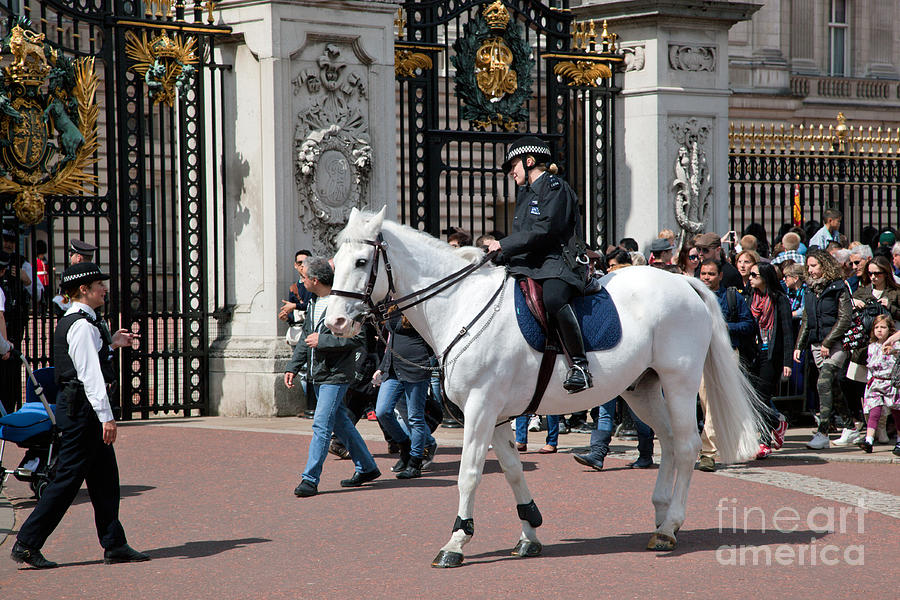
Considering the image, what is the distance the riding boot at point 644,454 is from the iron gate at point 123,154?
5.04m

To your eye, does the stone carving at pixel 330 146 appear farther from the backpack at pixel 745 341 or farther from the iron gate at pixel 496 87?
the backpack at pixel 745 341

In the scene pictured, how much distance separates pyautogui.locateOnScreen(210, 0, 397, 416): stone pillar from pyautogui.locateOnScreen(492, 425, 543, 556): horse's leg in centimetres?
568

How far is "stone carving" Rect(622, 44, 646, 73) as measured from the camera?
14.7 metres

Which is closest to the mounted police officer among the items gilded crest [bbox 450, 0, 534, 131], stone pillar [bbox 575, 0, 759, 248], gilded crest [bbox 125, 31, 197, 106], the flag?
gilded crest [bbox 125, 31, 197, 106]

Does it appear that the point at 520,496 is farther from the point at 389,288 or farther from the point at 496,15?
the point at 496,15

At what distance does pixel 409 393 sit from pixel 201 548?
298cm

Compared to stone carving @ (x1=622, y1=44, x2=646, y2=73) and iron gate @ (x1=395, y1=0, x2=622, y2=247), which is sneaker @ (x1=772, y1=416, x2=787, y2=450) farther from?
stone carving @ (x1=622, y1=44, x2=646, y2=73)

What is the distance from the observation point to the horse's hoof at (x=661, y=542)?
6.45 meters

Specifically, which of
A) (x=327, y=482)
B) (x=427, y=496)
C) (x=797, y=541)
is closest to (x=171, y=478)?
(x=327, y=482)

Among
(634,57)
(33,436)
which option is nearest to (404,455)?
(33,436)

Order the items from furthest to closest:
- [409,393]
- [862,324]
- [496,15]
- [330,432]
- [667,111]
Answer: [667,111]
[496,15]
[862,324]
[409,393]
[330,432]

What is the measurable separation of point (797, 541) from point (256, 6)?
314 inches

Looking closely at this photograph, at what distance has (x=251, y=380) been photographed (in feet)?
39.9

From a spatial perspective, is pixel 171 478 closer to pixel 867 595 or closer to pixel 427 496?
pixel 427 496
